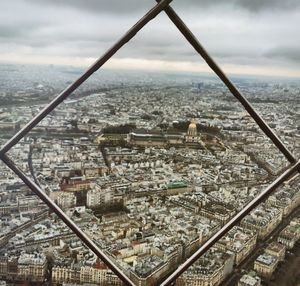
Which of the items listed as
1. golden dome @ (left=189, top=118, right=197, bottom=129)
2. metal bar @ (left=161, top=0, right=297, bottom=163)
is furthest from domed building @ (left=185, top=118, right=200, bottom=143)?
metal bar @ (left=161, top=0, right=297, bottom=163)

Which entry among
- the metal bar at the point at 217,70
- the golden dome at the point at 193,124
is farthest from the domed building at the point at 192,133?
the metal bar at the point at 217,70

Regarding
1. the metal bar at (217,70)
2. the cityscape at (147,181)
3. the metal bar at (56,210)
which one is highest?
the metal bar at (217,70)

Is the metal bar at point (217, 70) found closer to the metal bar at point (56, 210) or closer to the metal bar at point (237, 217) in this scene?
the metal bar at point (237, 217)

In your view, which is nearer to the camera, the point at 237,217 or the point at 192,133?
the point at 237,217

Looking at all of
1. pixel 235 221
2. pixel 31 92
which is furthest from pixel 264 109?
pixel 235 221

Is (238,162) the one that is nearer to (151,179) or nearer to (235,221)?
(151,179)

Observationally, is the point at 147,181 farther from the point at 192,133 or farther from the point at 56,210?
the point at 56,210

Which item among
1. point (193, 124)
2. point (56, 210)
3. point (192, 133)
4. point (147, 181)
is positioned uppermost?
point (56, 210)

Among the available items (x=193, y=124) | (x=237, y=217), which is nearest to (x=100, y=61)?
(x=237, y=217)
